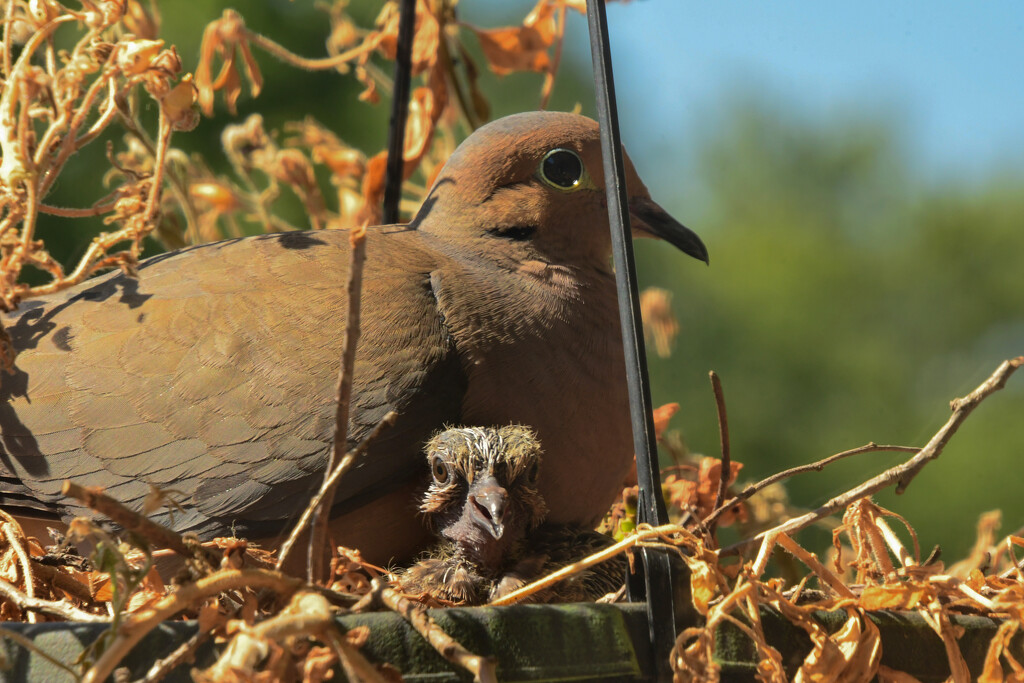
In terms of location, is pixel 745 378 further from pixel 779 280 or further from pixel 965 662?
pixel 965 662

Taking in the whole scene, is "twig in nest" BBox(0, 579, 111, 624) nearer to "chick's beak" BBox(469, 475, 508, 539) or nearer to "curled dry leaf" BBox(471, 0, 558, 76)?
"chick's beak" BBox(469, 475, 508, 539)

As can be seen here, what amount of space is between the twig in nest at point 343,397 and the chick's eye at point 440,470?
40cm

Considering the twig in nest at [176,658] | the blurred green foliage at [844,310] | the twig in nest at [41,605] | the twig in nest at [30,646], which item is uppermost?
the twig in nest at [176,658]

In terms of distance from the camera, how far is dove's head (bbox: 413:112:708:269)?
1.47 metres

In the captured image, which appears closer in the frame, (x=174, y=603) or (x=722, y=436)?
(x=174, y=603)

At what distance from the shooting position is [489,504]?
113 cm

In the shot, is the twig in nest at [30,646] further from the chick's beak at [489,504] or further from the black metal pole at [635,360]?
the chick's beak at [489,504]

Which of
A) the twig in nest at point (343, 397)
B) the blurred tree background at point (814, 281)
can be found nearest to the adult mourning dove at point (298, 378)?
the twig in nest at point (343, 397)

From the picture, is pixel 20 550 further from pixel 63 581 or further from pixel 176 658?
pixel 176 658

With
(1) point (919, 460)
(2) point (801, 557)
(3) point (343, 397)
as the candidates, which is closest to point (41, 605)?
(3) point (343, 397)

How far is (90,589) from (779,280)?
21.6 ft

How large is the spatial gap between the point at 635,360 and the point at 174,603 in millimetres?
415

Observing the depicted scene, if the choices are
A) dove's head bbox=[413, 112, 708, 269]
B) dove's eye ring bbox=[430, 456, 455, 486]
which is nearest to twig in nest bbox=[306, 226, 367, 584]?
dove's eye ring bbox=[430, 456, 455, 486]

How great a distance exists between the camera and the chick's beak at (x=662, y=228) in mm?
1508
